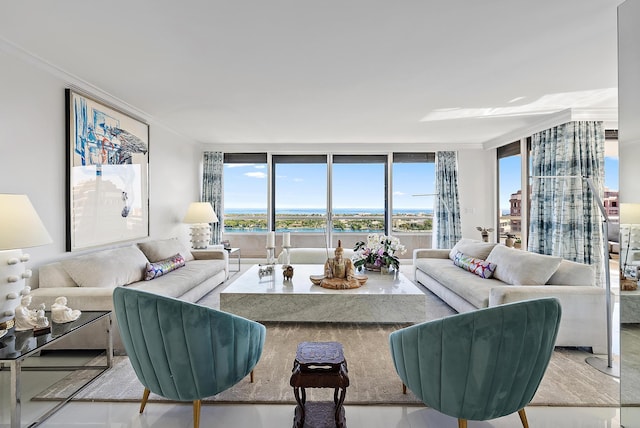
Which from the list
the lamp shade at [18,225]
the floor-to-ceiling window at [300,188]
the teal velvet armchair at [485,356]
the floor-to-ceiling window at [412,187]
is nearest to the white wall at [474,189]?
the floor-to-ceiling window at [412,187]

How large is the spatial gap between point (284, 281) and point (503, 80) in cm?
299

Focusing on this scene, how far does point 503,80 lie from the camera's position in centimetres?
321

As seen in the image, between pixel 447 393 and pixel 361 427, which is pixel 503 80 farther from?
pixel 361 427

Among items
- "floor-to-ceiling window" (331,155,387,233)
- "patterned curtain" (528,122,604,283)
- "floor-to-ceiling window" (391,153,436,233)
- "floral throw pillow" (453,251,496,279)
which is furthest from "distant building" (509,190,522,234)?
"floor-to-ceiling window" (331,155,387,233)

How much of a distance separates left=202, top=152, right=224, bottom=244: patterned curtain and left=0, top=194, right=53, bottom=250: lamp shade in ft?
14.4

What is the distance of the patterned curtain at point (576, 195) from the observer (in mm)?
4070

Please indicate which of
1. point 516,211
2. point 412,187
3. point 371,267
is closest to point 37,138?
point 371,267

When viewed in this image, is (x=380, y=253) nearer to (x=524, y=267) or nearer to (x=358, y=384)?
(x=524, y=267)

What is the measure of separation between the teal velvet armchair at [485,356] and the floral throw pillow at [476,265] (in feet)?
7.33

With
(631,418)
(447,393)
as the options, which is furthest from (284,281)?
(631,418)

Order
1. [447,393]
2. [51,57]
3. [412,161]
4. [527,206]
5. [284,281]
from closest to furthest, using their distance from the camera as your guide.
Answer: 1. [447,393]
2. [51,57]
3. [284,281]
4. [527,206]
5. [412,161]

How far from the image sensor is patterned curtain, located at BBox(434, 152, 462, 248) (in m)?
6.40

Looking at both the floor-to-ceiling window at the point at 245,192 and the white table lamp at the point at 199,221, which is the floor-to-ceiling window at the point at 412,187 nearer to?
the floor-to-ceiling window at the point at 245,192

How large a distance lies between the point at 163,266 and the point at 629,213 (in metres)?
4.17
